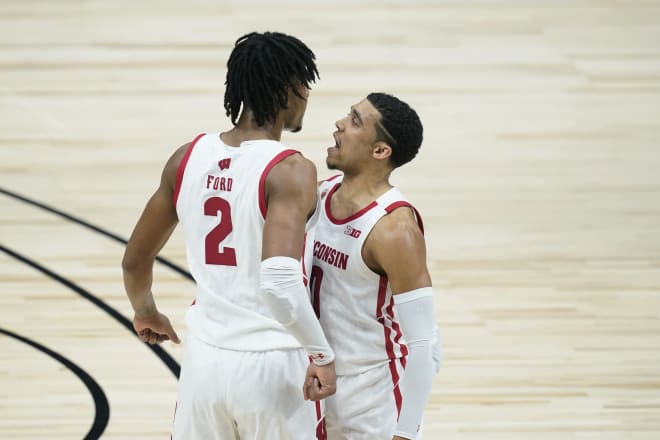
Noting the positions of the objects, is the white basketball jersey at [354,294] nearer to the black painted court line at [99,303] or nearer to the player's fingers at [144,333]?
the player's fingers at [144,333]

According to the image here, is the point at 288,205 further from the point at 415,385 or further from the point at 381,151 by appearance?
the point at 415,385

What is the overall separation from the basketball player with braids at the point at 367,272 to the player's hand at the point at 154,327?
0.52 meters

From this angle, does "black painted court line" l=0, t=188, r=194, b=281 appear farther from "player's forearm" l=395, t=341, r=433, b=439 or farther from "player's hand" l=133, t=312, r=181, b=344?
"player's forearm" l=395, t=341, r=433, b=439

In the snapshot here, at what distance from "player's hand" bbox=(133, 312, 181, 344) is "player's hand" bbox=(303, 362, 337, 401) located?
2.22 ft

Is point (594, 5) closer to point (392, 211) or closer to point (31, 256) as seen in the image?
point (31, 256)

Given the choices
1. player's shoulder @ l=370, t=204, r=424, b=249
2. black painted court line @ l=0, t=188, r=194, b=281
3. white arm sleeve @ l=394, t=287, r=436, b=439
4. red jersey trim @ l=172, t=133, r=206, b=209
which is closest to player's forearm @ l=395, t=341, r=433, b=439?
white arm sleeve @ l=394, t=287, r=436, b=439

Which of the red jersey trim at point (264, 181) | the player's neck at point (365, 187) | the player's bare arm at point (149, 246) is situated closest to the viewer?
the red jersey trim at point (264, 181)

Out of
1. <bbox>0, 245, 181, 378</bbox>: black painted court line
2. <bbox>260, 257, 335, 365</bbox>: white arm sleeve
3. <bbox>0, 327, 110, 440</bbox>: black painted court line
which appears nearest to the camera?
<bbox>260, 257, 335, 365</bbox>: white arm sleeve

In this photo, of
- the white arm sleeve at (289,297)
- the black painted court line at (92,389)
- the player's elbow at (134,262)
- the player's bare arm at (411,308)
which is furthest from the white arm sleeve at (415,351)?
the black painted court line at (92,389)

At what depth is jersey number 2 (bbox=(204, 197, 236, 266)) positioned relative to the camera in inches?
122

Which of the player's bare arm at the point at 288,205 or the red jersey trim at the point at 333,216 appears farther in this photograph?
the red jersey trim at the point at 333,216

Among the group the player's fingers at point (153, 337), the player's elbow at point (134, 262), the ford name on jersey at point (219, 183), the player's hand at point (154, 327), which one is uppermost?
the ford name on jersey at point (219, 183)

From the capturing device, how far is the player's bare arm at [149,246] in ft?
10.7

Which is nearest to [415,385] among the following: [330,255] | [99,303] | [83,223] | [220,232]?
[330,255]
